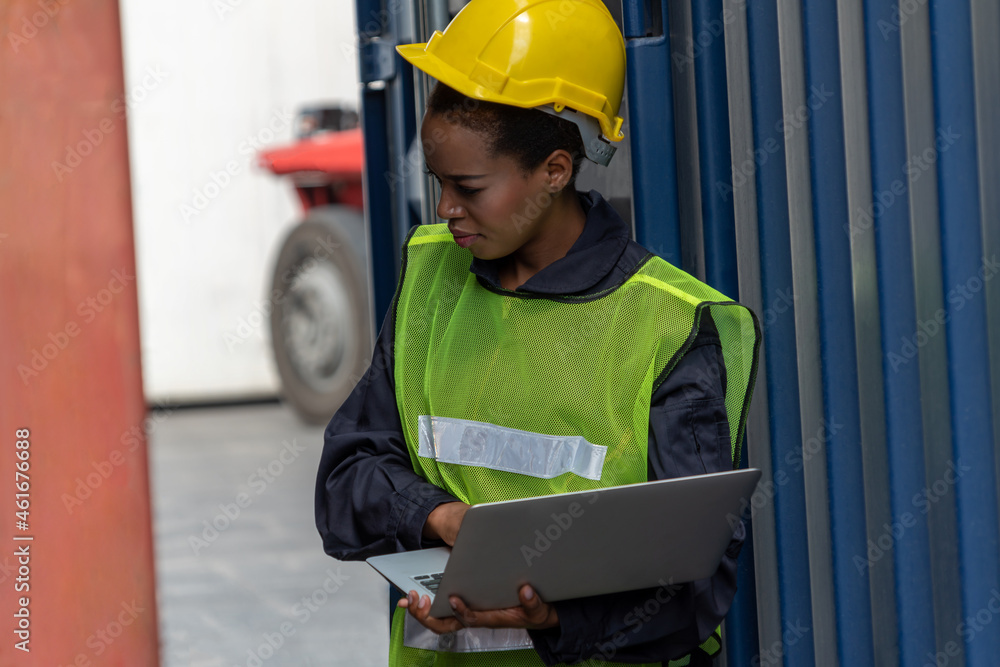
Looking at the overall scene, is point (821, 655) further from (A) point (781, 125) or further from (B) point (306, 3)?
(B) point (306, 3)

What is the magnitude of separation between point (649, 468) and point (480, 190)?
1.23ft

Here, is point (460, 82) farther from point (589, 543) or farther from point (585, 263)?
point (589, 543)

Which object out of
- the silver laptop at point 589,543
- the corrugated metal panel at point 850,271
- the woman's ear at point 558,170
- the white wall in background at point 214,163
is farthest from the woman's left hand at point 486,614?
the white wall in background at point 214,163

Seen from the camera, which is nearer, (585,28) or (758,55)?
(585,28)

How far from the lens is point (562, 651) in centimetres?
143

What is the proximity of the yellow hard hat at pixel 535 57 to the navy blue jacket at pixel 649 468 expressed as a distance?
15cm

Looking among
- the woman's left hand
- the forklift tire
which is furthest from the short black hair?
the forklift tire

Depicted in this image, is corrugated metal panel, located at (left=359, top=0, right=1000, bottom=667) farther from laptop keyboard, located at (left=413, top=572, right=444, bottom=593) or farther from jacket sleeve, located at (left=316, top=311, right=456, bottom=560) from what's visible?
laptop keyboard, located at (left=413, top=572, right=444, bottom=593)

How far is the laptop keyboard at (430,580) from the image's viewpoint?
1386mm

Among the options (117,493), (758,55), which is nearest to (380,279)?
(117,493)

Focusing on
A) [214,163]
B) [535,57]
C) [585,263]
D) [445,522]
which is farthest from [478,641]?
[214,163]

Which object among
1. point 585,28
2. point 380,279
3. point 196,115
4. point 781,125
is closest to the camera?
point 585,28

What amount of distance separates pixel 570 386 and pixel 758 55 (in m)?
0.65

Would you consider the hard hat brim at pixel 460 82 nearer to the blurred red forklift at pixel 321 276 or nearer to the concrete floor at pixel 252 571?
the concrete floor at pixel 252 571
